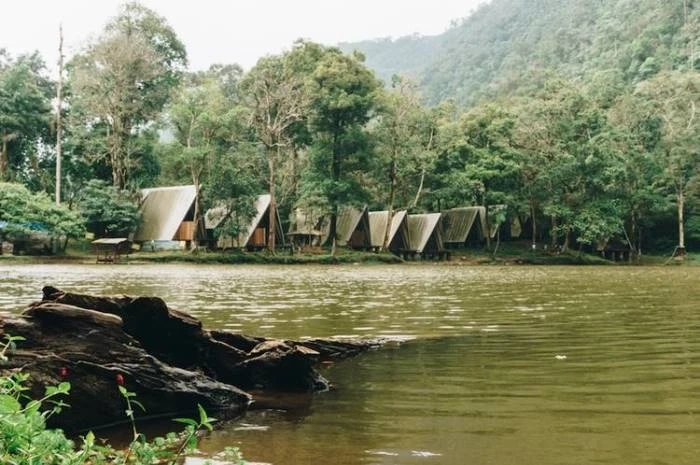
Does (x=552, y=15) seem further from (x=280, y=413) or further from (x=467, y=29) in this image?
(x=280, y=413)

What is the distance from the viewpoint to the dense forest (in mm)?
45688

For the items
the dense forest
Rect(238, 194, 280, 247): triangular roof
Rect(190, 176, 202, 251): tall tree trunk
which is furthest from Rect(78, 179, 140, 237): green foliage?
Rect(238, 194, 280, 247): triangular roof

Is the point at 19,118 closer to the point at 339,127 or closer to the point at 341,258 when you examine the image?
the point at 339,127

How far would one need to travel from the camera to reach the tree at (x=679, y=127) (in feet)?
186

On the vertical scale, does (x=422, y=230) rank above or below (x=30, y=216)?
below

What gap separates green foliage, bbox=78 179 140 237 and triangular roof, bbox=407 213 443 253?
2167 centimetres

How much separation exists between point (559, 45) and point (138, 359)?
5147 inches

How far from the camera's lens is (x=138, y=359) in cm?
561

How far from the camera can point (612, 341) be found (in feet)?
30.3

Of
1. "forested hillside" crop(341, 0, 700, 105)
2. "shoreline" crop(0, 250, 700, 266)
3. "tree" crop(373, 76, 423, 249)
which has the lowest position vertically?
"shoreline" crop(0, 250, 700, 266)

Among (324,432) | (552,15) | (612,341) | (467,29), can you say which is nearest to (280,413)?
(324,432)

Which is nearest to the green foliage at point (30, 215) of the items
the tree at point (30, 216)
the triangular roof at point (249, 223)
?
the tree at point (30, 216)

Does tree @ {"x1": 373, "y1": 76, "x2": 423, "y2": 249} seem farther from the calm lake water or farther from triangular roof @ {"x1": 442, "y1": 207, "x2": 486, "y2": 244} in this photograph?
the calm lake water

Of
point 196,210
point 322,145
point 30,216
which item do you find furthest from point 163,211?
point 322,145
